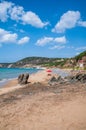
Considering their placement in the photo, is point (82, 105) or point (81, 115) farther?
point (82, 105)

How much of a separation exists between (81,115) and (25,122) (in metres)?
2.53

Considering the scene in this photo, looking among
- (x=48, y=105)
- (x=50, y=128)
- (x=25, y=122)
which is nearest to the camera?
(x=50, y=128)

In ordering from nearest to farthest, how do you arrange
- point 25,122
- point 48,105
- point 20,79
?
point 25,122, point 48,105, point 20,79

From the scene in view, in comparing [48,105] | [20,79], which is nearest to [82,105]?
[48,105]

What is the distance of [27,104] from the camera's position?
11.9 meters

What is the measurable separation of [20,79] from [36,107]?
2114 centimetres

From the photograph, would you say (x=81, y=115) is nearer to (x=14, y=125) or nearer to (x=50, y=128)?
(x=50, y=128)

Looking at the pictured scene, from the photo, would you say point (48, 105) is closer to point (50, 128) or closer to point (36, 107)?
point (36, 107)

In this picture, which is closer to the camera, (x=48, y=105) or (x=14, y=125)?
(x=14, y=125)

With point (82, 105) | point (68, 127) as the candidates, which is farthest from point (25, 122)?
point (82, 105)

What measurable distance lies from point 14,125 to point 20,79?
2372cm

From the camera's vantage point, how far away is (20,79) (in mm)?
32000

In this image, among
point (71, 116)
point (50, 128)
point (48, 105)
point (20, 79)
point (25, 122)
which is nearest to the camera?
point (50, 128)

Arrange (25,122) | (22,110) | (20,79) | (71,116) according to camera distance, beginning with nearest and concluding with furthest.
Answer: (25,122)
(71,116)
(22,110)
(20,79)
